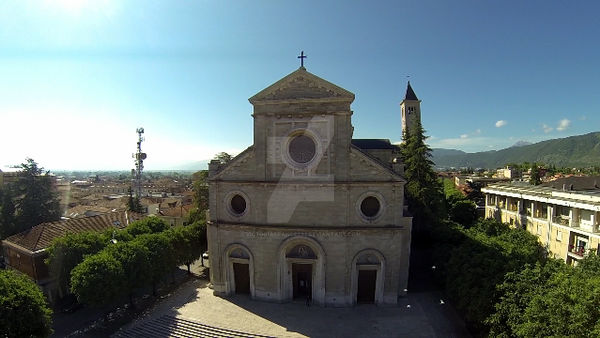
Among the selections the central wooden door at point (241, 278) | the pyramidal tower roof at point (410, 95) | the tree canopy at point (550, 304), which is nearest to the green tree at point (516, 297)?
the tree canopy at point (550, 304)

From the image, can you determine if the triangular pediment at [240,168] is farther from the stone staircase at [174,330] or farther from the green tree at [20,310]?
the green tree at [20,310]

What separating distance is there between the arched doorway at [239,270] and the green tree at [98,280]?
6.66 m

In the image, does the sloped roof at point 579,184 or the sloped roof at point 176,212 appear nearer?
the sloped roof at point 579,184

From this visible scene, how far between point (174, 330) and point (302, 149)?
1388 cm

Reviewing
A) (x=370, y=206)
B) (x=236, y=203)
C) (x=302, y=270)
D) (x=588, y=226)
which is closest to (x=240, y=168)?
(x=236, y=203)

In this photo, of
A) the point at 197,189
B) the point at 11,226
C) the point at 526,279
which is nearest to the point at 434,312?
the point at 526,279

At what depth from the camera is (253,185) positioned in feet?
68.6

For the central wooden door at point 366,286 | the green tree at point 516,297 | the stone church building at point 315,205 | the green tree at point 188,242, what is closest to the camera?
the green tree at point 516,297

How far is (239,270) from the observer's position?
2209 centimetres

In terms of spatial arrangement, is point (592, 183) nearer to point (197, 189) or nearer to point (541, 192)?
point (541, 192)

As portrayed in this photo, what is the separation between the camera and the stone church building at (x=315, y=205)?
1995cm

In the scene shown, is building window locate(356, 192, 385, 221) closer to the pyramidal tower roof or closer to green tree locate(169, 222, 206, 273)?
green tree locate(169, 222, 206, 273)

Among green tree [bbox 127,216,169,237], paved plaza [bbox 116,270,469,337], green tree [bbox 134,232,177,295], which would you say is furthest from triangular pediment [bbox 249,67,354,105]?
green tree [bbox 127,216,169,237]

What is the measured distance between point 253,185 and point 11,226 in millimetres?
28254
